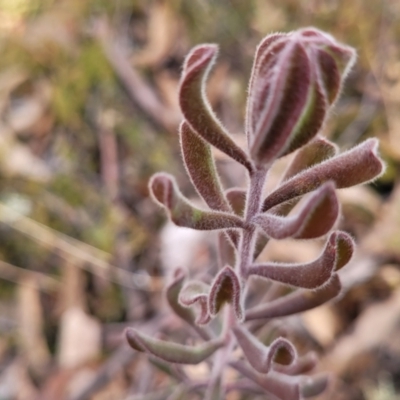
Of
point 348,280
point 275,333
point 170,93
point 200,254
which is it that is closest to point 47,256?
point 200,254

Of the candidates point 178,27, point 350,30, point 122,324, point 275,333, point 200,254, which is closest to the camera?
point 275,333

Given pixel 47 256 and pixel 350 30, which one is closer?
pixel 47 256

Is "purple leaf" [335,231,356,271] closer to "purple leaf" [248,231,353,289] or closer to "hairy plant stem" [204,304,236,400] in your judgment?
"purple leaf" [248,231,353,289]

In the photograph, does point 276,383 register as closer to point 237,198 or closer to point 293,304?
point 293,304

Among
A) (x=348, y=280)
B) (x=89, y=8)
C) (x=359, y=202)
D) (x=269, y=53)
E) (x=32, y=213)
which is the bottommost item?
(x=32, y=213)

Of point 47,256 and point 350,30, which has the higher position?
point 350,30

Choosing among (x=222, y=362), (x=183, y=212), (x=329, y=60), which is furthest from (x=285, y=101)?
(x=222, y=362)

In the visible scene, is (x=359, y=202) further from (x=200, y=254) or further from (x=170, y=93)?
(x=170, y=93)

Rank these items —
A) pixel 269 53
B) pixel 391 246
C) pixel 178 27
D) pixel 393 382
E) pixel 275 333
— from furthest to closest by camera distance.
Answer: pixel 178 27, pixel 391 246, pixel 393 382, pixel 275 333, pixel 269 53
